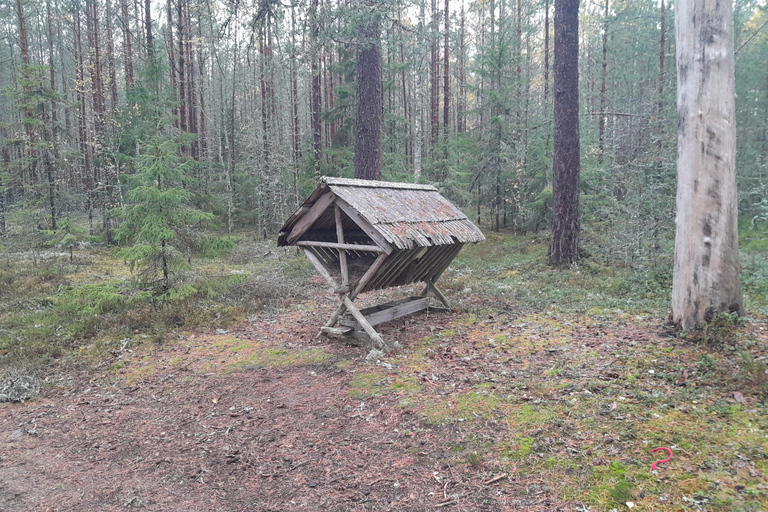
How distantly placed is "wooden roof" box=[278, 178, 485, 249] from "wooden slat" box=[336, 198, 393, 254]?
0.02m

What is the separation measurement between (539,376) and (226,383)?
15.0 feet

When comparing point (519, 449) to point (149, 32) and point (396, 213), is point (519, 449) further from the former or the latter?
point (149, 32)

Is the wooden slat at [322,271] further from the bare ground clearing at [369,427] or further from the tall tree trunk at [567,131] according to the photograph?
the tall tree trunk at [567,131]

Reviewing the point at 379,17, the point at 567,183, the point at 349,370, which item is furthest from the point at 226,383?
the point at 567,183

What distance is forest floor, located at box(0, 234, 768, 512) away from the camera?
3.68 meters

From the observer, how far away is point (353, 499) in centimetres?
383

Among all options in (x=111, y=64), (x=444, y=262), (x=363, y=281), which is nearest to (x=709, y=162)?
→ (x=444, y=262)

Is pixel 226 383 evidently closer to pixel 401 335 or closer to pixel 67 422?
pixel 67 422

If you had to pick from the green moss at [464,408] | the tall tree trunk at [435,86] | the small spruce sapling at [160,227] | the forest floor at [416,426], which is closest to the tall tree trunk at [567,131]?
the forest floor at [416,426]

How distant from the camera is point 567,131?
1217 centimetres

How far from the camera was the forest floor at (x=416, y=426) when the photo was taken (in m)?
3.68

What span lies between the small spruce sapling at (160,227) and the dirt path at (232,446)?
270cm

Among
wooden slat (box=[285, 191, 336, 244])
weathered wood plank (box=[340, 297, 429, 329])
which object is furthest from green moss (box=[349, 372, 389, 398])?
wooden slat (box=[285, 191, 336, 244])

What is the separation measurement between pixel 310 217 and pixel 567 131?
8351 millimetres
